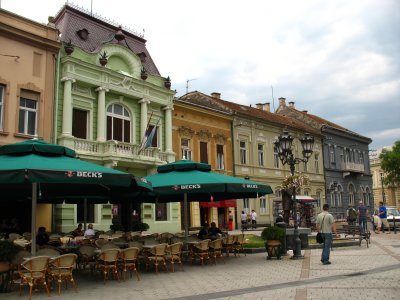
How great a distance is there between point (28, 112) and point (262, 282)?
14.7 metres

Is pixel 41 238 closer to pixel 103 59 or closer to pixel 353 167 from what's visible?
pixel 103 59

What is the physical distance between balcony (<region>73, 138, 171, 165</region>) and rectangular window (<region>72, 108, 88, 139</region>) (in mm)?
841

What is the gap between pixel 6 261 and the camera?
8469 mm

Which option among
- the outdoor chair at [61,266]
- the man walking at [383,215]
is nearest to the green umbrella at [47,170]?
the outdoor chair at [61,266]

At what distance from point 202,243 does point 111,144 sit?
11.2 m

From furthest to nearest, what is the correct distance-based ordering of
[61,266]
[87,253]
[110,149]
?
[110,149]
[87,253]
[61,266]

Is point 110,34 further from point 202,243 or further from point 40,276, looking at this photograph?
point 40,276

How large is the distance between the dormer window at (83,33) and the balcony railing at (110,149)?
19.7 feet

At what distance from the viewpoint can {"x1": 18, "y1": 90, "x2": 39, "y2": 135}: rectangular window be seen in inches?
767

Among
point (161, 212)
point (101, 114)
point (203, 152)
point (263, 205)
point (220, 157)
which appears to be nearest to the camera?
point (101, 114)

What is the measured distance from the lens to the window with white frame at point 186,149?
1113 inches

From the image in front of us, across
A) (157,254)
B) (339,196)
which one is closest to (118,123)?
(157,254)

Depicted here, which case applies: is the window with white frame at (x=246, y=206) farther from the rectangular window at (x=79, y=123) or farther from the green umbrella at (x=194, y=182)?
the green umbrella at (x=194, y=182)

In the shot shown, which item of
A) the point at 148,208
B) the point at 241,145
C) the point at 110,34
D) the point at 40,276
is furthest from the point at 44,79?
the point at 241,145
